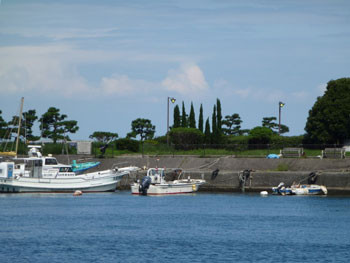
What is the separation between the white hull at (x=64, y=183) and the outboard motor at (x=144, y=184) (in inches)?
179

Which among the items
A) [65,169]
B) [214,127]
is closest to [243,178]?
[65,169]

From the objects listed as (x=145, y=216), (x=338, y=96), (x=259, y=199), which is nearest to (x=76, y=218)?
(x=145, y=216)

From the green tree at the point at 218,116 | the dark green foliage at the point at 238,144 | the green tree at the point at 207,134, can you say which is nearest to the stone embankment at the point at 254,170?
the dark green foliage at the point at 238,144

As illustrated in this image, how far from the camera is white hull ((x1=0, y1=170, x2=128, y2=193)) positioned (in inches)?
2726

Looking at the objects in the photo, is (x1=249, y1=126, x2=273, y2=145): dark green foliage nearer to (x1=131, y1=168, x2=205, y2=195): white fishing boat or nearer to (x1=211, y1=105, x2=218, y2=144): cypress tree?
(x1=211, y1=105, x2=218, y2=144): cypress tree

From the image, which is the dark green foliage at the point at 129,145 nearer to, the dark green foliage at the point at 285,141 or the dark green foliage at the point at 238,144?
the dark green foliage at the point at 238,144

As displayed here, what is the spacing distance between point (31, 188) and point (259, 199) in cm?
2341

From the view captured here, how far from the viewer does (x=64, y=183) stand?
228ft

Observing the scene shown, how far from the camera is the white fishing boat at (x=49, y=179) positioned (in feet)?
227

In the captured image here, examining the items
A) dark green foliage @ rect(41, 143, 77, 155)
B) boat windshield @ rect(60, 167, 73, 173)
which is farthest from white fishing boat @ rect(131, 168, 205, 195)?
dark green foliage @ rect(41, 143, 77, 155)

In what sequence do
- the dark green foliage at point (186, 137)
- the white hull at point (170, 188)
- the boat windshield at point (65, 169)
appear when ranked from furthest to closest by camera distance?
the dark green foliage at point (186, 137) → the boat windshield at point (65, 169) → the white hull at point (170, 188)

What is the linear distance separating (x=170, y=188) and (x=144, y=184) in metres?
2.68

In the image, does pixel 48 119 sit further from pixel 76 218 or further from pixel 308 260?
pixel 308 260

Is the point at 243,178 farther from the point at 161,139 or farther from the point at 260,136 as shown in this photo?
the point at 161,139
